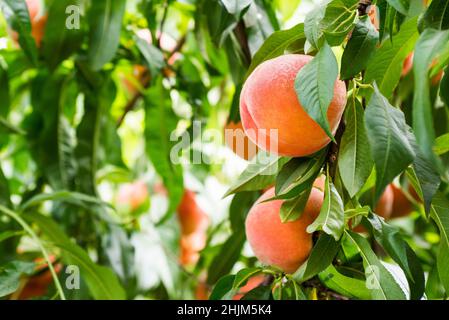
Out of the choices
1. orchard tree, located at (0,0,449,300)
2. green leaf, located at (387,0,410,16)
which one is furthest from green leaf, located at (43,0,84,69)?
green leaf, located at (387,0,410,16)

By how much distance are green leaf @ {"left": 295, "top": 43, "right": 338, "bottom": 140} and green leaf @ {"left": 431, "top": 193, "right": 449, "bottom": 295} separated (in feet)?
0.55

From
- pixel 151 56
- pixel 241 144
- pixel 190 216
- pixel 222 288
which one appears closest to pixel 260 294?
pixel 222 288

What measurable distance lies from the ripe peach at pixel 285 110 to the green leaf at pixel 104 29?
0.35 metres

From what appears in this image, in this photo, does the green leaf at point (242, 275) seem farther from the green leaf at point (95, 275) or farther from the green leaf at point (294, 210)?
the green leaf at point (95, 275)

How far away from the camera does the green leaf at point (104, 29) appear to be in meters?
0.88

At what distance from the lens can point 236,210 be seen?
88 cm

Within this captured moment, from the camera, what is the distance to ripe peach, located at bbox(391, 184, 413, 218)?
43.9 inches

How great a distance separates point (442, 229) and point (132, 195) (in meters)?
0.84

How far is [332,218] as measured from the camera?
515mm

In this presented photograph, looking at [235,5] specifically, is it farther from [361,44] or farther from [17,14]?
[17,14]

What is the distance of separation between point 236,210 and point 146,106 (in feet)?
0.94

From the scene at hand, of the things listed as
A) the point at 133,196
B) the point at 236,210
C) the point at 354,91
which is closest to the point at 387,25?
the point at 354,91

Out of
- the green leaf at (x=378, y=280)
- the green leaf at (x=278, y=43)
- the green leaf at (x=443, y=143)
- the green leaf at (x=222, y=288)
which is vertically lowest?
the green leaf at (x=222, y=288)

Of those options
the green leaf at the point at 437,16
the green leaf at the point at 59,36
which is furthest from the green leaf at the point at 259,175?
the green leaf at the point at 59,36
